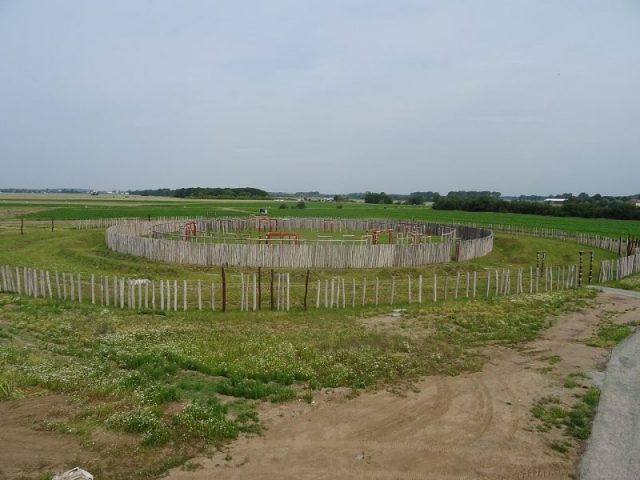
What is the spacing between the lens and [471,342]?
1273 cm

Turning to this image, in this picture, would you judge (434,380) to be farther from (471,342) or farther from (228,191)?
(228,191)

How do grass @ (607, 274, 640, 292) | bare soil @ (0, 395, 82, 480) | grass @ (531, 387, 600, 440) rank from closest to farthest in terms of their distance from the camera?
bare soil @ (0, 395, 82, 480) < grass @ (531, 387, 600, 440) < grass @ (607, 274, 640, 292)

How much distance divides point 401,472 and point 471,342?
266 inches

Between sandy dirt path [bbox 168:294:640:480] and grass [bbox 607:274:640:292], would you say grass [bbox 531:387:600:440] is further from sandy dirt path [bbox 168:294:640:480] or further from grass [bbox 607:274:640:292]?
grass [bbox 607:274:640:292]

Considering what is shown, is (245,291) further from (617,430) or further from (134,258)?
(617,430)

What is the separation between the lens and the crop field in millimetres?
7262

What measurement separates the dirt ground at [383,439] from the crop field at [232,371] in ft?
0.17

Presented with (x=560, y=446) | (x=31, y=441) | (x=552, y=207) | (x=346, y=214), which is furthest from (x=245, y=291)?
(x=552, y=207)

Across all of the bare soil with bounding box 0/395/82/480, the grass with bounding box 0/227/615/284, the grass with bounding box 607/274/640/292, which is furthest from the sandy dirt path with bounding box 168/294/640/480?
the grass with bounding box 607/274/640/292

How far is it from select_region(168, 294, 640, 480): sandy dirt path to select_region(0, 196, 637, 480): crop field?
73mm

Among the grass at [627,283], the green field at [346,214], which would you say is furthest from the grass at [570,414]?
the green field at [346,214]

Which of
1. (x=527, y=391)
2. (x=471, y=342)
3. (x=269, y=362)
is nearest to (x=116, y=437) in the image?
(x=269, y=362)

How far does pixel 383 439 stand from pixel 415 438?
51cm

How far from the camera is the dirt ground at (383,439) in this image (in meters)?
6.66
